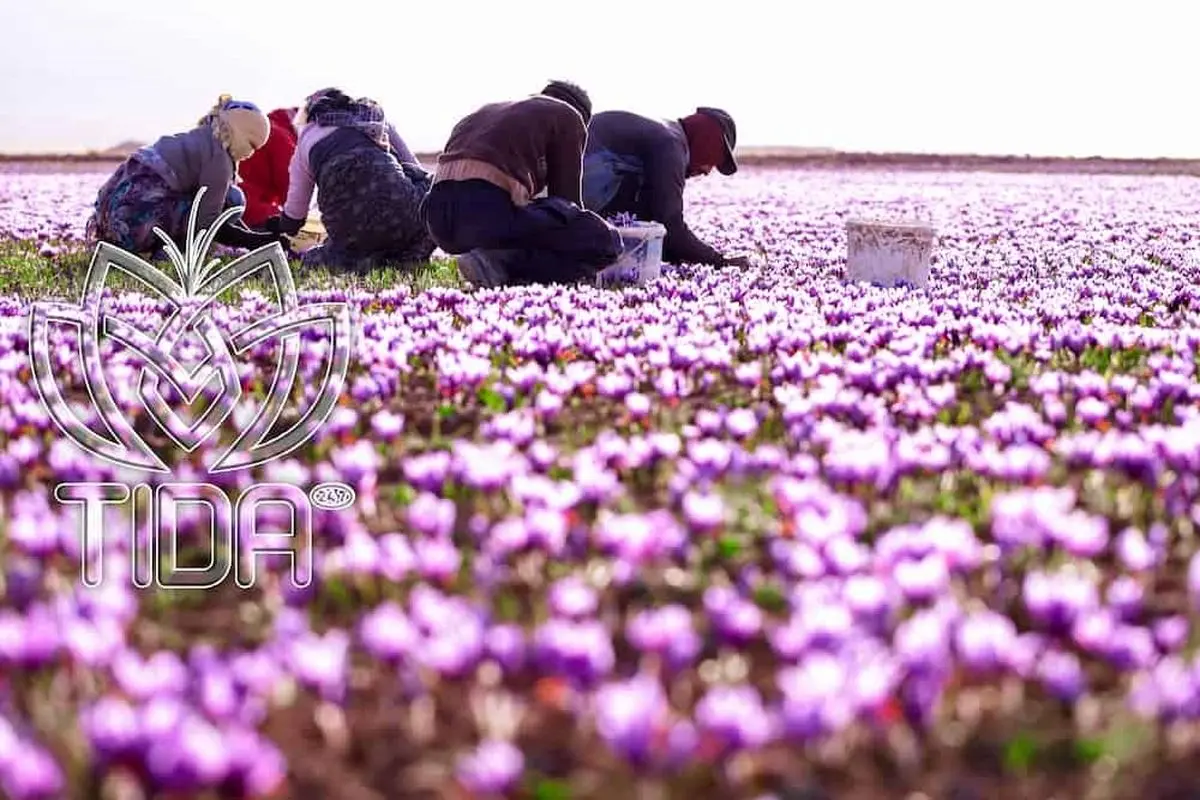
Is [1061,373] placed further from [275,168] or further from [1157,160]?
[1157,160]

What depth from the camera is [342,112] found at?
13.0 metres

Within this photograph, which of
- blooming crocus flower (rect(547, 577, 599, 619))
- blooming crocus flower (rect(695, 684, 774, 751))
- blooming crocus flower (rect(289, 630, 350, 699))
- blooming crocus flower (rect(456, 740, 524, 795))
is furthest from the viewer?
blooming crocus flower (rect(547, 577, 599, 619))

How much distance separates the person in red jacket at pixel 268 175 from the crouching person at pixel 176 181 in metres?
2.76

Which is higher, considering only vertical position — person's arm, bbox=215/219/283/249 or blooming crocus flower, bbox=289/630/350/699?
person's arm, bbox=215/219/283/249

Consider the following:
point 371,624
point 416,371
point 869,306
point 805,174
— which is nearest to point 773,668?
point 371,624

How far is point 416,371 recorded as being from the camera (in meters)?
7.55

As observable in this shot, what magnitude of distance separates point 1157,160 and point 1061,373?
57.2 metres

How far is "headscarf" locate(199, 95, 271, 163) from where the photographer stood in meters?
12.2

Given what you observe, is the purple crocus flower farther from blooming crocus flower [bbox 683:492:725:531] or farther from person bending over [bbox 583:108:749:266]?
person bending over [bbox 583:108:749:266]

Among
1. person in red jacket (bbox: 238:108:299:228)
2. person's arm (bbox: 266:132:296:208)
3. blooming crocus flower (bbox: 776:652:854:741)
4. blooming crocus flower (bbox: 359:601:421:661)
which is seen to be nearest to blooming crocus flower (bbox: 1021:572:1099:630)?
blooming crocus flower (bbox: 776:652:854:741)

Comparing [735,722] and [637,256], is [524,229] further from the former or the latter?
[735,722]

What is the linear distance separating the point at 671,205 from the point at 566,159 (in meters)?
2.28

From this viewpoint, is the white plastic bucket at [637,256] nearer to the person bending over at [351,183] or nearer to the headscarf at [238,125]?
the person bending over at [351,183]

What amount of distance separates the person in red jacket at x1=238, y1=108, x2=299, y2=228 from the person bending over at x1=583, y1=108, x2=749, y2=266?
4747 mm
